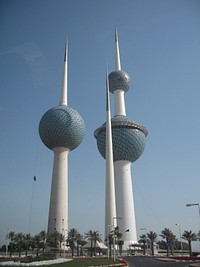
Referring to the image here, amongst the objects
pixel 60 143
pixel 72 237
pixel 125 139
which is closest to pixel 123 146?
pixel 125 139

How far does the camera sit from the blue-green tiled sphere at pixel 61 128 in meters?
91.0

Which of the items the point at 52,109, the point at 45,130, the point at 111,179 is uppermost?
the point at 52,109

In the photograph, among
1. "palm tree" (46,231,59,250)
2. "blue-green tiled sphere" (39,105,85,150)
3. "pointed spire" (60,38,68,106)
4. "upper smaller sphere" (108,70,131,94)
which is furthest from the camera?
"upper smaller sphere" (108,70,131,94)

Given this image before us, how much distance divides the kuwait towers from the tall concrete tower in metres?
18.0

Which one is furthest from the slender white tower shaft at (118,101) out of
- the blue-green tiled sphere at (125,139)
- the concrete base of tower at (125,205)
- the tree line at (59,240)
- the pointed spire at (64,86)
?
the tree line at (59,240)

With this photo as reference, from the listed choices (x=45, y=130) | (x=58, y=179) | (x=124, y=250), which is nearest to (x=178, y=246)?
(x=124, y=250)

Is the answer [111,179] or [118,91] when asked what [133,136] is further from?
[111,179]

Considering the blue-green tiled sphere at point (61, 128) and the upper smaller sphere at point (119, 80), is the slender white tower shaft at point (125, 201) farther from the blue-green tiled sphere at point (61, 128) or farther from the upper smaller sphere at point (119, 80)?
the upper smaller sphere at point (119, 80)

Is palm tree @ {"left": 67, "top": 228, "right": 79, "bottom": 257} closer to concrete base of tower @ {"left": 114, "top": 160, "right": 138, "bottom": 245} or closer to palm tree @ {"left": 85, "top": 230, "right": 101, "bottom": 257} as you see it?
palm tree @ {"left": 85, "top": 230, "right": 101, "bottom": 257}

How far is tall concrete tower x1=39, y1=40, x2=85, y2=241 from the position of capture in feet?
286

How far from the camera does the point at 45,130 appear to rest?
3666 inches

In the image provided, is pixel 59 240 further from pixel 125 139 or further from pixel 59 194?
pixel 125 139

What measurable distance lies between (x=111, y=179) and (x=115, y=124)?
114 feet

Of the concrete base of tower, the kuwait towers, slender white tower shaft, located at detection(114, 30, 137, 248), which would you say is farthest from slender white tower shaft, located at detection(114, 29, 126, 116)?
the concrete base of tower
